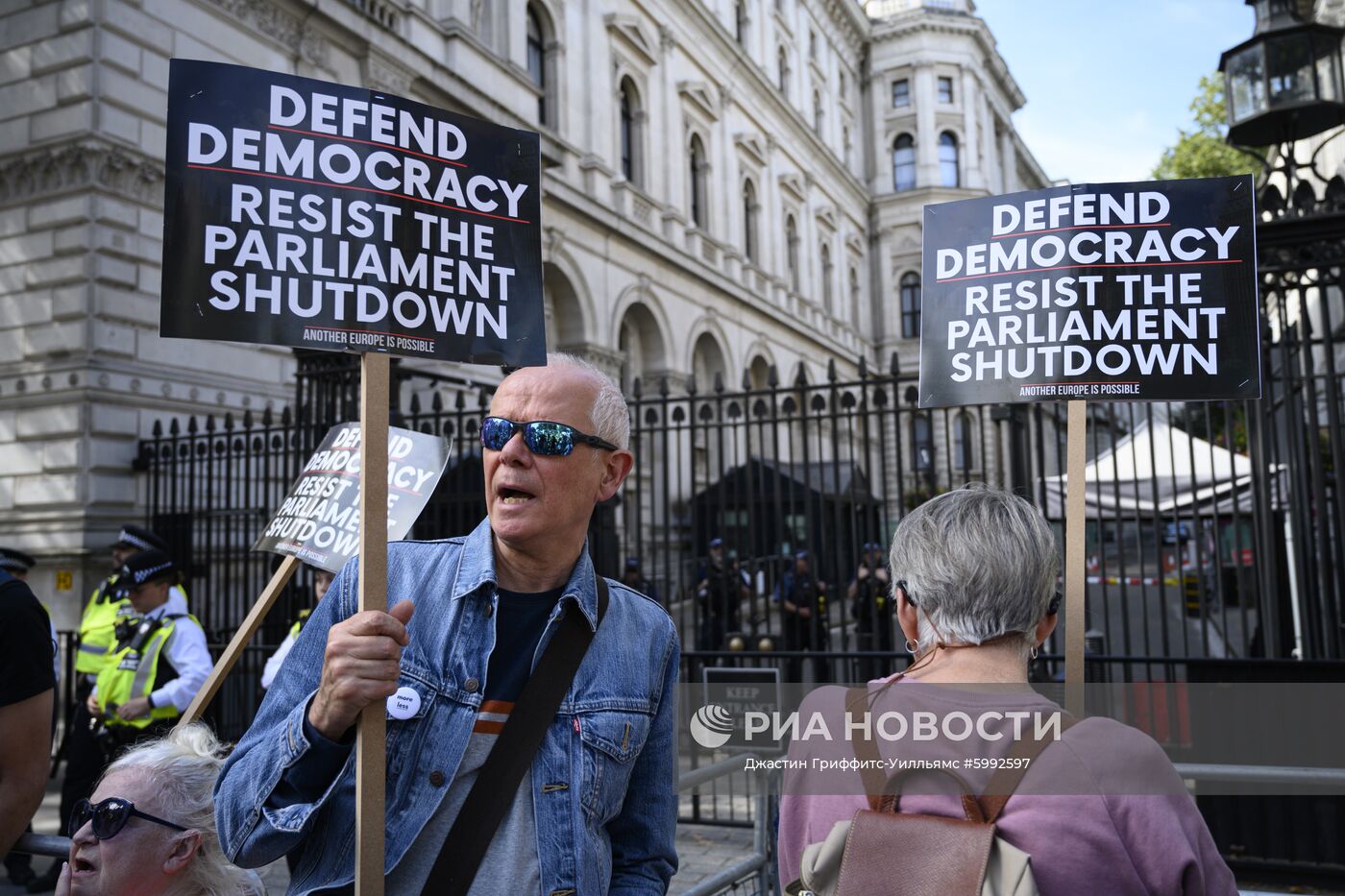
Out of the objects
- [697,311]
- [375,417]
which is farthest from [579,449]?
[697,311]

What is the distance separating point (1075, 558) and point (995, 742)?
133cm

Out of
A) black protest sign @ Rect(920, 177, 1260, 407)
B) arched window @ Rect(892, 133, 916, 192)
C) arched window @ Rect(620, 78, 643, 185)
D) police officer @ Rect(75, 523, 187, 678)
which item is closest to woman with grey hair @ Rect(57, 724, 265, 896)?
black protest sign @ Rect(920, 177, 1260, 407)

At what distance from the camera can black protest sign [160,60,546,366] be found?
2.25m

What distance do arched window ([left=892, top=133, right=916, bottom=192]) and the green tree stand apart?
22711 millimetres

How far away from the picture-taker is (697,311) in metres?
26.3

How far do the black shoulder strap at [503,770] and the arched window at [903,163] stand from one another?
46.9 m

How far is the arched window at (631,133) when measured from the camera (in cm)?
2425

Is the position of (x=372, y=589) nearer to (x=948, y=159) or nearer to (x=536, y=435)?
(x=536, y=435)

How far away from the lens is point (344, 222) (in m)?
2.40

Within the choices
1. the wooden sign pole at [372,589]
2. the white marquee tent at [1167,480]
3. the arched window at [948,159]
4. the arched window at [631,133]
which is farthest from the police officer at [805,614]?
the arched window at [948,159]

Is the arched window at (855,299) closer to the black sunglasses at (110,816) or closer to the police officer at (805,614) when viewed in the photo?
the police officer at (805,614)

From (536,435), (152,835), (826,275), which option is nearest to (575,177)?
(536,435)

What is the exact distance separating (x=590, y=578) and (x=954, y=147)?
1928 inches

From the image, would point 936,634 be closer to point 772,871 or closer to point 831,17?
point 772,871
